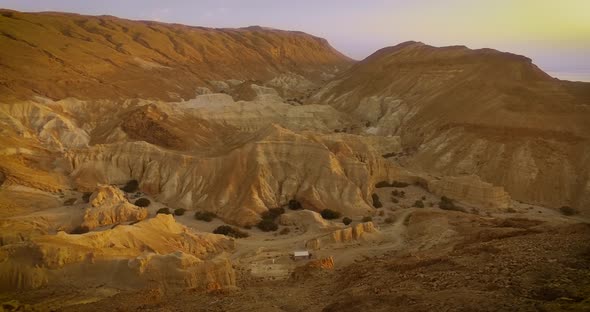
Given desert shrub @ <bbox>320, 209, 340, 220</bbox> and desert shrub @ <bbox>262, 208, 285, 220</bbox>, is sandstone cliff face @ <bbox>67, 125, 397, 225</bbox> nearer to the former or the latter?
desert shrub @ <bbox>262, 208, 285, 220</bbox>

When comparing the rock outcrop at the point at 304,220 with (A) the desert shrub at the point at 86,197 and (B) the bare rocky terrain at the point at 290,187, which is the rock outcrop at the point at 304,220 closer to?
A: (B) the bare rocky terrain at the point at 290,187

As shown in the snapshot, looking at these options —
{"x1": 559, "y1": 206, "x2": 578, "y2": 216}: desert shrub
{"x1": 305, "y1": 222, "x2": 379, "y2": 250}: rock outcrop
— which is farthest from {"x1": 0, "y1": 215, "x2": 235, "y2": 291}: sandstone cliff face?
{"x1": 559, "y1": 206, "x2": 578, "y2": 216}: desert shrub

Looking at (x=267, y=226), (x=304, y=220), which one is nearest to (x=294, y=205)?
(x=304, y=220)

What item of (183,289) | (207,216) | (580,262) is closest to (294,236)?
(207,216)

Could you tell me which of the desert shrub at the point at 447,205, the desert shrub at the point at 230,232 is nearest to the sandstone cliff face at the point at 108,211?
the desert shrub at the point at 230,232

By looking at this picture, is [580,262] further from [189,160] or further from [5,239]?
[189,160]

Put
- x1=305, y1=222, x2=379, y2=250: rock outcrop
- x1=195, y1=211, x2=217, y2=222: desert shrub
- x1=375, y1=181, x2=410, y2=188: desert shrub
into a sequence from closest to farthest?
x1=305, y1=222, x2=379, y2=250: rock outcrop
x1=195, y1=211, x2=217, y2=222: desert shrub
x1=375, y1=181, x2=410, y2=188: desert shrub

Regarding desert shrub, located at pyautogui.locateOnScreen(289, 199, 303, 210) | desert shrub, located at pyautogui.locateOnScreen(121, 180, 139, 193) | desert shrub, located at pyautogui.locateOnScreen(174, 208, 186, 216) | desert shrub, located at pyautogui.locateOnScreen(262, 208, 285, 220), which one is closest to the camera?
desert shrub, located at pyautogui.locateOnScreen(262, 208, 285, 220)

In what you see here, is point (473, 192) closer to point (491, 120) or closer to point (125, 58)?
point (491, 120)
